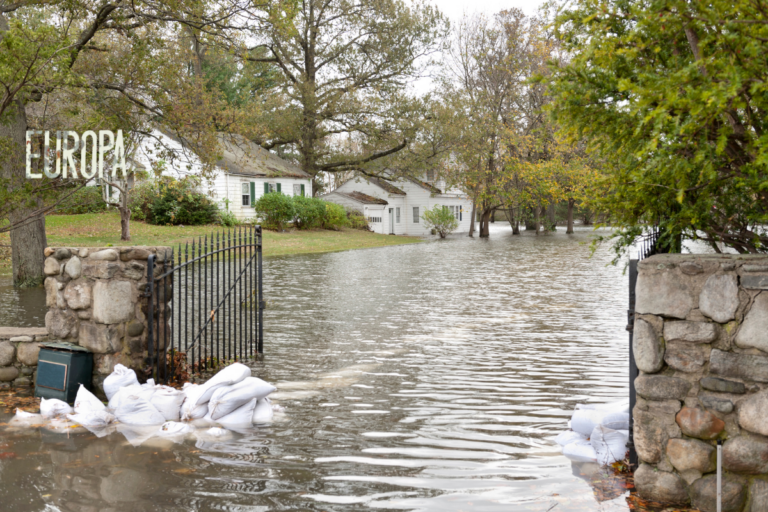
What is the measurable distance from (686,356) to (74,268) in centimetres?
568

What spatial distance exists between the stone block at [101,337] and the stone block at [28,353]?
56 centimetres

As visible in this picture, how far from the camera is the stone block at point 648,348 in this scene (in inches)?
169

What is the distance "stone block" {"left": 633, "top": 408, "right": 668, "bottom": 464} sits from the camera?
14.1ft

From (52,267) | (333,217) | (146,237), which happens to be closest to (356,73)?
(333,217)

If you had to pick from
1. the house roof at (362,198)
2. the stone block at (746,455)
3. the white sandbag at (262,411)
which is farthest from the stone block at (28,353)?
the house roof at (362,198)

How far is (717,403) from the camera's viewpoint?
4.10m

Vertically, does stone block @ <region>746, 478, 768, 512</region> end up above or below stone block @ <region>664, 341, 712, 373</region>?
below

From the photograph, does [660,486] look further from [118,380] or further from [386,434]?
[118,380]

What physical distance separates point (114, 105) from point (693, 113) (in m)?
14.1

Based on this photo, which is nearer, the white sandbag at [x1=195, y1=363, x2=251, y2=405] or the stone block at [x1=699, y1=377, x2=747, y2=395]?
the stone block at [x1=699, y1=377, x2=747, y2=395]

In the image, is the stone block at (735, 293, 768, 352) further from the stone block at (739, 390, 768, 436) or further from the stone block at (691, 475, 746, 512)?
the stone block at (691, 475, 746, 512)

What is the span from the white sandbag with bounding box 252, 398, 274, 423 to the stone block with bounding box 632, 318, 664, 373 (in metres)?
3.28

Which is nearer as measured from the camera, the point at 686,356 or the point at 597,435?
the point at 686,356

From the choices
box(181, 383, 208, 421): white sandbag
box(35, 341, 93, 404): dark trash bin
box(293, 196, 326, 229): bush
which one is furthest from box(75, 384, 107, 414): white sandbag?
box(293, 196, 326, 229): bush
